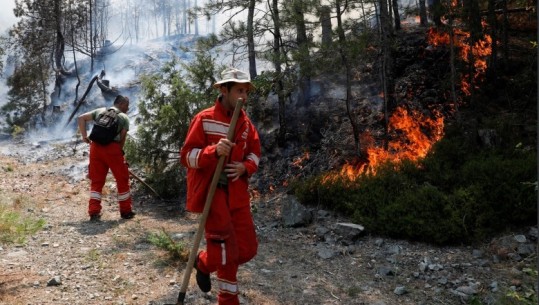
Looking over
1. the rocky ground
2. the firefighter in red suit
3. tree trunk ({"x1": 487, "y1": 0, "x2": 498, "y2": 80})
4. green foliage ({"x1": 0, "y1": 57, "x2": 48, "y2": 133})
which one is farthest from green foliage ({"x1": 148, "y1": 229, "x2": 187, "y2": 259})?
green foliage ({"x1": 0, "y1": 57, "x2": 48, "y2": 133})

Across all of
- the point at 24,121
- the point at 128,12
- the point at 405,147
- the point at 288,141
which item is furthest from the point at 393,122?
the point at 128,12

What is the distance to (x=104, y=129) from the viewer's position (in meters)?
6.70

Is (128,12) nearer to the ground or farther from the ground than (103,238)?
farther from the ground

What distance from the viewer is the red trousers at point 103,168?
690 cm

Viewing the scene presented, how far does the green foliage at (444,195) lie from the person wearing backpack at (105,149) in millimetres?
3379

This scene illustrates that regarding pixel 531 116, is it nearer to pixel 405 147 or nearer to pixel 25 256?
pixel 405 147

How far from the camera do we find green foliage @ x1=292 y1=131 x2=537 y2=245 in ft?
19.6

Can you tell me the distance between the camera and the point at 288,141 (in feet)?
35.1

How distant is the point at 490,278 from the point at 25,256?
585 cm

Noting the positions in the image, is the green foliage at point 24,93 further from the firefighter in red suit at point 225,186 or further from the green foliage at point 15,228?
the firefighter in red suit at point 225,186

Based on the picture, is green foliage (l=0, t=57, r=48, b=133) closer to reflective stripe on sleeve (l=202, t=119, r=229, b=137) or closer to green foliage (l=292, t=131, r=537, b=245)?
green foliage (l=292, t=131, r=537, b=245)

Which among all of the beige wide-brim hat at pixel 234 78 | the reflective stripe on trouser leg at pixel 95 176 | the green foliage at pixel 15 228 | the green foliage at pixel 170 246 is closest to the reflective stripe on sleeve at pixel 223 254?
the beige wide-brim hat at pixel 234 78

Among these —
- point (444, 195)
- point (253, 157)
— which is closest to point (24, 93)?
point (444, 195)

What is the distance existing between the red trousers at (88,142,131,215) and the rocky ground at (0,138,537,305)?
18.3 inches
